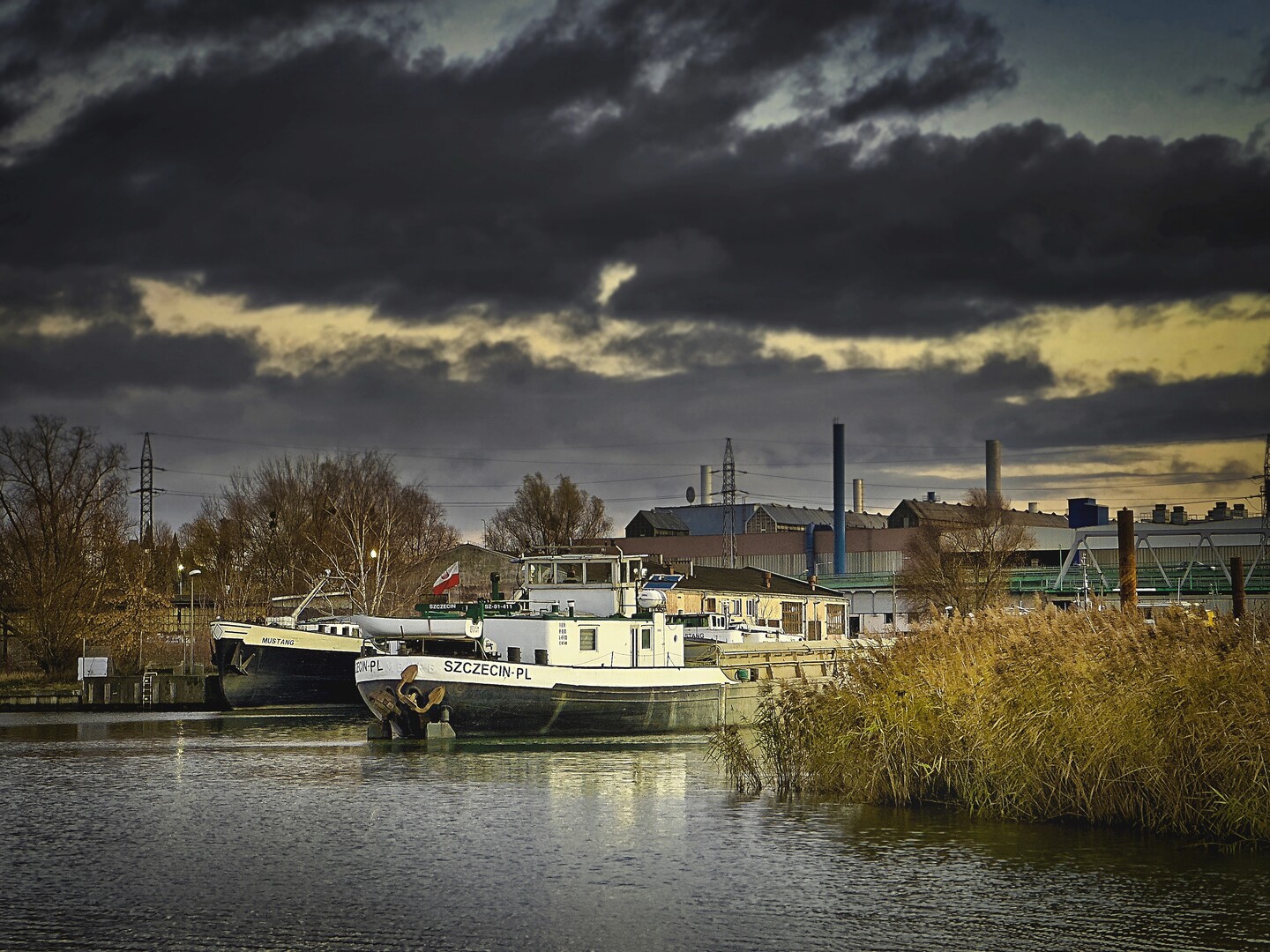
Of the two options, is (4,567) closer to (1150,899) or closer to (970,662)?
(970,662)

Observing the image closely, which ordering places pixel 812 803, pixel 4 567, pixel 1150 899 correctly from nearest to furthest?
pixel 1150 899 < pixel 812 803 < pixel 4 567

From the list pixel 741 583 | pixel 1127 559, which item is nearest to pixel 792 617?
pixel 741 583

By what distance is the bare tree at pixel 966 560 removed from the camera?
319 ft

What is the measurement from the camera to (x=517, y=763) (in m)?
37.5

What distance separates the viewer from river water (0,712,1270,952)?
18.2 meters

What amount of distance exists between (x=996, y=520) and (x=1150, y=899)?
293 ft

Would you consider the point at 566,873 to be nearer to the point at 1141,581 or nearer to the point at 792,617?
the point at 792,617

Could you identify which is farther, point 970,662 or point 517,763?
point 517,763

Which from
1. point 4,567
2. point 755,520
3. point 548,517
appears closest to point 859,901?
point 4,567

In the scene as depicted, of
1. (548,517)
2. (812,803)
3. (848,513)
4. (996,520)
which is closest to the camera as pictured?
(812,803)

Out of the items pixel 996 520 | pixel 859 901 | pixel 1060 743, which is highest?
pixel 996 520

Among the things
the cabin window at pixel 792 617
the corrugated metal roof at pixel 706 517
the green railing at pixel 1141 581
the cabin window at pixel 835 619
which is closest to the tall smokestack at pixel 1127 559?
the green railing at pixel 1141 581

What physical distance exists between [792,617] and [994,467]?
4631 centimetres

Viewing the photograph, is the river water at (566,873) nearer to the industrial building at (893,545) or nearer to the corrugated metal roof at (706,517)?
the industrial building at (893,545)
